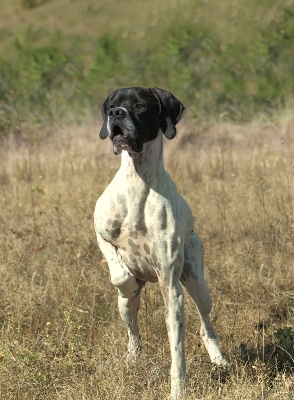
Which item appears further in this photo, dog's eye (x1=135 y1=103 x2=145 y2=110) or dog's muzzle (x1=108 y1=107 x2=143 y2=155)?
dog's eye (x1=135 y1=103 x2=145 y2=110)

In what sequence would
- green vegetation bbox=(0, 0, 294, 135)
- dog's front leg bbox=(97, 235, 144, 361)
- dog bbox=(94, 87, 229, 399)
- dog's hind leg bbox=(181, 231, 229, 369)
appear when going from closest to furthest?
dog bbox=(94, 87, 229, 399), dog's front leg bbox=(97, 235, 144, 361), dog's hind leg bbox=(181, 231, 229, 369), green vegetation bbox=(0, 0, 294, 135)

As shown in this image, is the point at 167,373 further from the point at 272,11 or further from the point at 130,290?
the point at 272,11

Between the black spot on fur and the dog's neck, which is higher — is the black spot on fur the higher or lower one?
the lower one

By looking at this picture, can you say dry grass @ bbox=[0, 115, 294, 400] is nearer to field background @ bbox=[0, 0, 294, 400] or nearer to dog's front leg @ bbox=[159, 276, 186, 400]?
field background @ bbox=[0, 0, 294, 400]

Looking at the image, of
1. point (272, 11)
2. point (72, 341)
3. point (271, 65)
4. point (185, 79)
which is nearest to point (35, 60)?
point (185, 79)

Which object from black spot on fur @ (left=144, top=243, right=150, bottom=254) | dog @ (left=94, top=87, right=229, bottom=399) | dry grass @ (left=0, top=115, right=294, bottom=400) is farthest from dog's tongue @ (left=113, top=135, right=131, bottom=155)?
dry grass @ (left=0, top=115, right=294, bottom=400)

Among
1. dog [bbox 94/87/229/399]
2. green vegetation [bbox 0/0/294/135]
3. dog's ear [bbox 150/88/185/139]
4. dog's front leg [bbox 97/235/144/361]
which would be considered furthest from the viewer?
green vegetation [bbox 0/0/294/135]

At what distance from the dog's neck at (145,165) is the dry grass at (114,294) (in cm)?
97

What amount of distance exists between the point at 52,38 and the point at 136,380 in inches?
775

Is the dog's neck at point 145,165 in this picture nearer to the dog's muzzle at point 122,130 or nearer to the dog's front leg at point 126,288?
the dog's muzzle at point 122,130

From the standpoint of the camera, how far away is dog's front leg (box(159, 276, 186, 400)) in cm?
392

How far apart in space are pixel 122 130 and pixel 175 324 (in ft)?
3.47

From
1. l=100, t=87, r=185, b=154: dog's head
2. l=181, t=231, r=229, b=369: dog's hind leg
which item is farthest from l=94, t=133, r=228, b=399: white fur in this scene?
l=181, t=231, r=229, b=369: dog's hind leg

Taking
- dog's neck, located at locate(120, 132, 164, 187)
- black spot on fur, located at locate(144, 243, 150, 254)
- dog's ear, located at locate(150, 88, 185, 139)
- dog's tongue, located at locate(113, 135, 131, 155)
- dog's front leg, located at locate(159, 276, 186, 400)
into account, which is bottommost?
dog's front leg, located at locate(159, 276, 186, 400)
